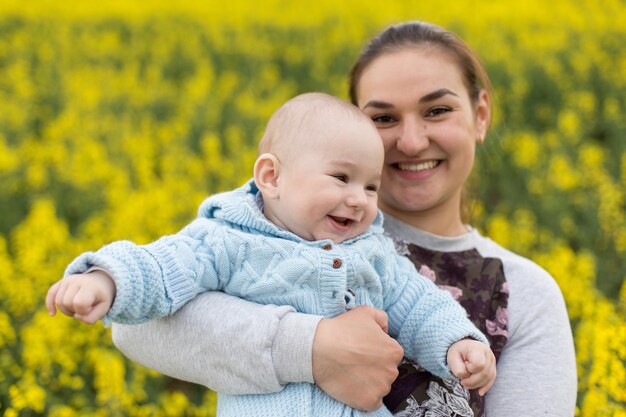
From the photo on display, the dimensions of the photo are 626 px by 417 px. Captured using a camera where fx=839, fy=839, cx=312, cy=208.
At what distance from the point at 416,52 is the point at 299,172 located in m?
0.67

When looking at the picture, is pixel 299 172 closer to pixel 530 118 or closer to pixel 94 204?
pixel 94 204

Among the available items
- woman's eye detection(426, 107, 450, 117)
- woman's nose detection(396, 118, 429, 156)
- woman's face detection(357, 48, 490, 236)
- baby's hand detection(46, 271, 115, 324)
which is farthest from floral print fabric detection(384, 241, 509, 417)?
baby's hand detection(46, 271, 115, 324)

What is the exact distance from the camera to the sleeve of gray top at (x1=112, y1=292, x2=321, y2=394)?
176 cm

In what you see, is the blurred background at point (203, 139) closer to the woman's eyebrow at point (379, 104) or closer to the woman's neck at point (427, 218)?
the woman's neck at point (427, 218)

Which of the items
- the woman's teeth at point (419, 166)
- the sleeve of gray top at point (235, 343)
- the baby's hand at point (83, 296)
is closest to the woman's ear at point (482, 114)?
the woman's teeth at point (419, 166)

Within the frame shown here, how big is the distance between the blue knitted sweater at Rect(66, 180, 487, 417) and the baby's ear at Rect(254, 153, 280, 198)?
45 mm

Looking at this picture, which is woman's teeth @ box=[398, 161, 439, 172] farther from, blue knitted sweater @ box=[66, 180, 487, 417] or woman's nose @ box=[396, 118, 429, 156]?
blue knitted sweater @ box=[66, 180, 487, 417]

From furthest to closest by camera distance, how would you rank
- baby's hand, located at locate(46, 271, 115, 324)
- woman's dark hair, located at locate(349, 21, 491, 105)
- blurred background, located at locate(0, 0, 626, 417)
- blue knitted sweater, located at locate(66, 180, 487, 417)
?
blurred background, located at locate(0, 0, 626, 417), woman's dark hair, located at locate(349, 21, 491, 105), blue knitted sweater, located at locate(66, 180, 487, 417), baby's hand, located at locate(46, 271, 115, 324)

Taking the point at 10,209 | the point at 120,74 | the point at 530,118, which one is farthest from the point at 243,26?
the point at 10,209

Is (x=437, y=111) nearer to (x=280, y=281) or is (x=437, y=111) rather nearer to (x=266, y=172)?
(x=266, y=172)

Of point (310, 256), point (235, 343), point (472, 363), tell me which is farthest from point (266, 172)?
point (472, 363)

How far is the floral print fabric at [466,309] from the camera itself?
2.05 m

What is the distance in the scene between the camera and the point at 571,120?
5.76m

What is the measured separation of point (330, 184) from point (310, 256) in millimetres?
173
